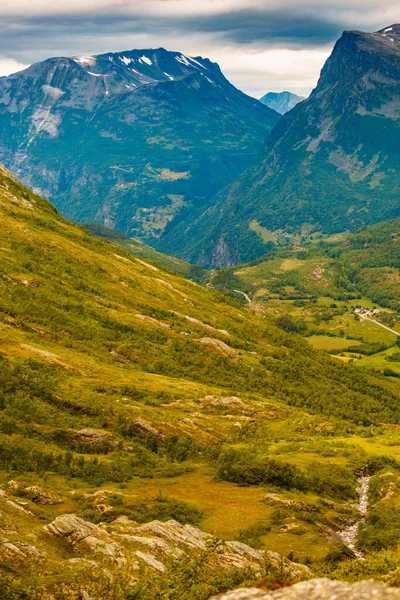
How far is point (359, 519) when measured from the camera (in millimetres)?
90500

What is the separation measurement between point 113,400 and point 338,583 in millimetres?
97997

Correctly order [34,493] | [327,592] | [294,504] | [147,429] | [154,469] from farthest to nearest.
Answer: [147,429] → [154,469] → [294,504] → [34,493] → [327,592]

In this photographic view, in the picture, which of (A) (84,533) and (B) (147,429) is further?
(B) (147,429)

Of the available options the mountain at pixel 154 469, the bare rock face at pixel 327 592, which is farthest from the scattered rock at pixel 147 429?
the bare rock face at pixel 327 592

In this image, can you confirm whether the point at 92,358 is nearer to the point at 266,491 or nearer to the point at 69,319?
the point at 69,319

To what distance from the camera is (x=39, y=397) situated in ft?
378

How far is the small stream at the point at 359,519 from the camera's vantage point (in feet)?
260

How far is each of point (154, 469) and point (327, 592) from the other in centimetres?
7305

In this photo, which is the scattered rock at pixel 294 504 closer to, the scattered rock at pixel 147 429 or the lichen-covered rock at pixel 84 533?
the scattered rock at pixel 147 429

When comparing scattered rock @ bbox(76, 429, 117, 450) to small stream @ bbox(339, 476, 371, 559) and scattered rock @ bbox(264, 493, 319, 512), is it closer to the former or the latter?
scattered rock @ bbox(264, 493, 319, 512)

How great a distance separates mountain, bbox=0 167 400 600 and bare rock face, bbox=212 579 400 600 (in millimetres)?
3555

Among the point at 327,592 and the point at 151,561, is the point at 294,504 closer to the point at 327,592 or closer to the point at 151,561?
the point at 151,561

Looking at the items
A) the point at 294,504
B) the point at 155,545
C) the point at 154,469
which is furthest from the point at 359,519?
the point at 155,545

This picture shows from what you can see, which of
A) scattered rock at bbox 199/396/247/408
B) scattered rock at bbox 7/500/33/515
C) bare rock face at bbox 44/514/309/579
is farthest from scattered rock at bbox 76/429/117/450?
scattered rock at bbox 199/396/247/408
